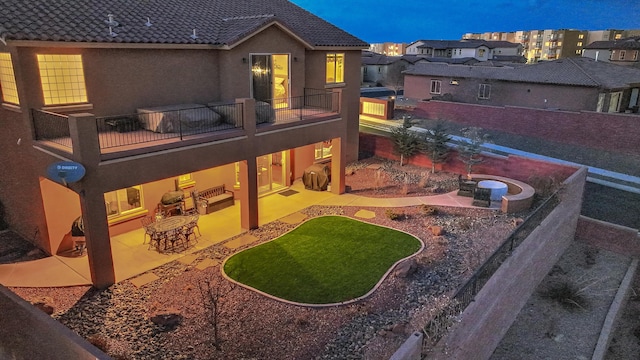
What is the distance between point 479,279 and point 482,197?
23.7 ft

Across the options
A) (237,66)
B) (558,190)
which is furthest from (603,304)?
(237,66)

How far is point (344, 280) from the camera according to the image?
1258cm

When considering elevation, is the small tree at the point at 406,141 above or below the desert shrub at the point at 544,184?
above

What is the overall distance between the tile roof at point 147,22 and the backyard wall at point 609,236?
13592 millimetres

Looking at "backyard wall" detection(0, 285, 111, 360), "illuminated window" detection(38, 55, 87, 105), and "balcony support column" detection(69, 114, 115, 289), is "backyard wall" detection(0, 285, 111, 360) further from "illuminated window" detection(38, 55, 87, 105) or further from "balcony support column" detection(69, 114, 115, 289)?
"illuminated window" detection(38, 55, 87, 105)

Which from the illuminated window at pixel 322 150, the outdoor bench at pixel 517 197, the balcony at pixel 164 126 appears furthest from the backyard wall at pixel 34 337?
the illuminated window at pixel 322 150

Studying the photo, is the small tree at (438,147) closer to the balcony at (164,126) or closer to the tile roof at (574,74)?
the balcony at (164,126)

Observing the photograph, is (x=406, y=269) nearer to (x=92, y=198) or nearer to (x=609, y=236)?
(x=92, y=198)

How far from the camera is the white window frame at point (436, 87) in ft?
131

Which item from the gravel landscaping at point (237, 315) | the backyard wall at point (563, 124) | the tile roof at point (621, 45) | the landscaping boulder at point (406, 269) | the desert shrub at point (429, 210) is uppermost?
the tile roof at point (621, 45)

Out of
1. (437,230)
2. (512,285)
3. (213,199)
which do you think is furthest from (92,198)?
(512,285)

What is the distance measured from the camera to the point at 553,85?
3025 cm

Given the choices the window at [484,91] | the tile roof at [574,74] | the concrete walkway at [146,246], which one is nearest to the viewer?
the concrete walkway at [146,246]

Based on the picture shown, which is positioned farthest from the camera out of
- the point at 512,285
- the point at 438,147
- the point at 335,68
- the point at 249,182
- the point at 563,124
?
the point at 563,124
